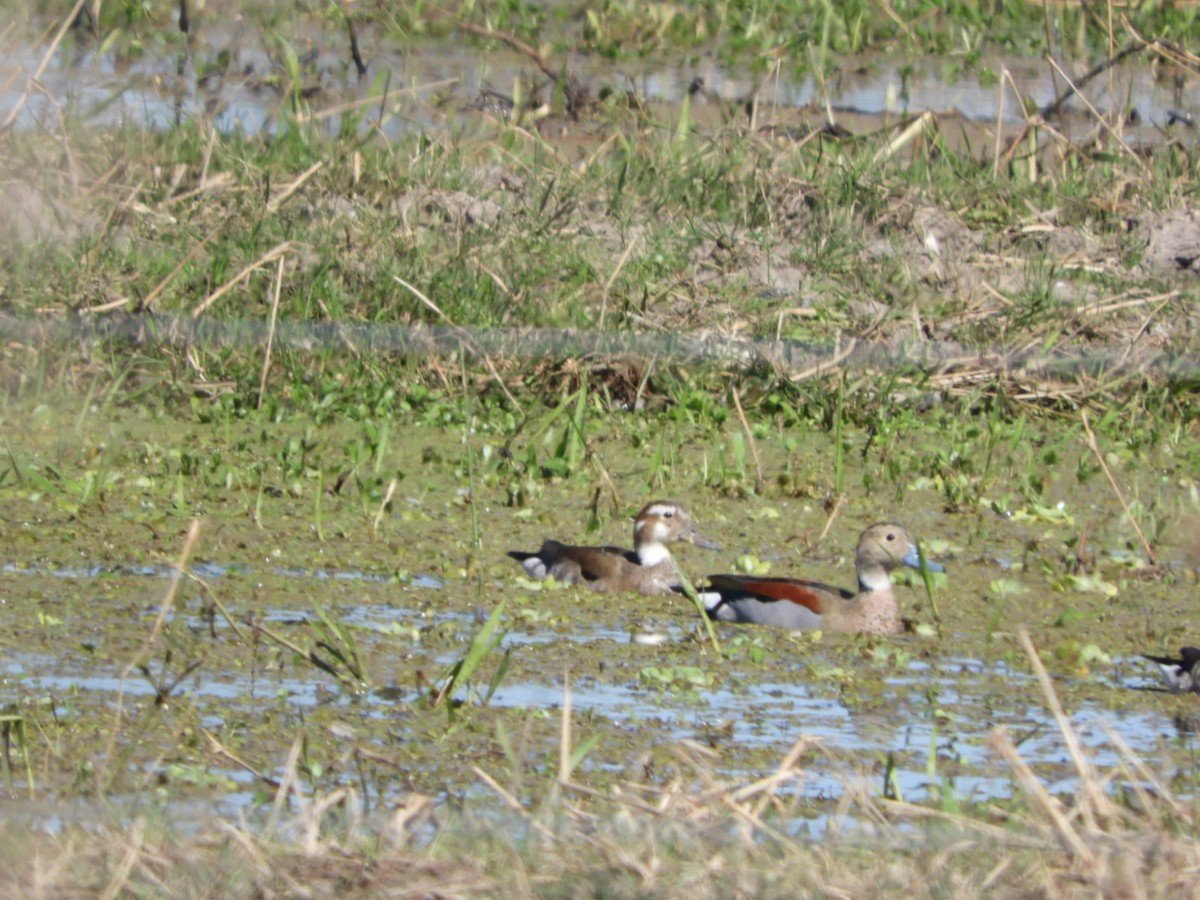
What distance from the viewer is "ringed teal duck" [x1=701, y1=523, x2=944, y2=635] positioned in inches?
233

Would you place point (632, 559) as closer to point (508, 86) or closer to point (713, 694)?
point (713, 694)

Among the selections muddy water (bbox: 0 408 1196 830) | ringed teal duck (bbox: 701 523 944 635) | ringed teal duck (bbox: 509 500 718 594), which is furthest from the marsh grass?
ringed teal duck (bbox: 509 500 718 594)

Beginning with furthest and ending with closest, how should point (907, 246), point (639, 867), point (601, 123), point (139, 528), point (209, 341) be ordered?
point (601, 123) → point (907, 246) → point (209, 341) → point (139, 528) → point (639, 867)

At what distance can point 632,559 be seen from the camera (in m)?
6.38

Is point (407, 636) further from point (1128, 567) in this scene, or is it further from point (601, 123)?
point (601, 123)

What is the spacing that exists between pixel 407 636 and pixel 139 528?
1.36 m

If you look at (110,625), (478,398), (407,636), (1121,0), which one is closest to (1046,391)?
(478,398)

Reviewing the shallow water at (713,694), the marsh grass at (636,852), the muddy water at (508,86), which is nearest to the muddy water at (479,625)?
the shallow water at (713,694)

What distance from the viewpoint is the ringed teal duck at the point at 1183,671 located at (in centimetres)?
520

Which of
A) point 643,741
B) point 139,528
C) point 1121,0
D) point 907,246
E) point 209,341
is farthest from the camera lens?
point 1121,0

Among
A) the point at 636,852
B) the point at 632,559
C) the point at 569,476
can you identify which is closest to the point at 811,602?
the point at 632,559

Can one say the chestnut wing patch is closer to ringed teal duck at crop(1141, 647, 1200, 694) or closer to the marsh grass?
ringed teal duck at crop(1141, 647, 1200, 694)

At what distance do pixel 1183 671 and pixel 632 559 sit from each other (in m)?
1.79

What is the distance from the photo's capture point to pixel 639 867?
319 centimetres
